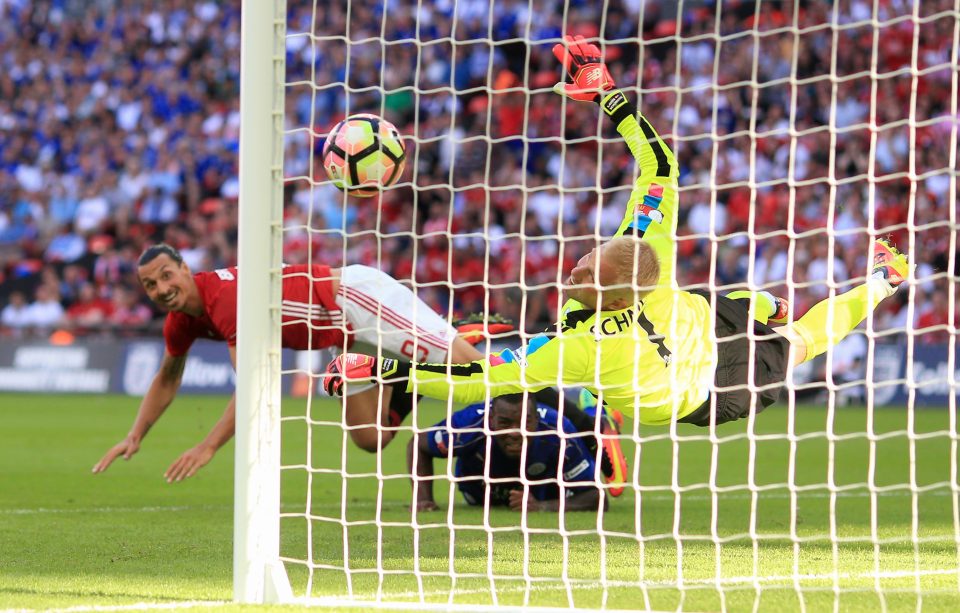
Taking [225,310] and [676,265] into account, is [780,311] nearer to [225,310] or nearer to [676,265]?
[676,265]

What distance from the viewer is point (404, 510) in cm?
856

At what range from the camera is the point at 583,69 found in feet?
20.5

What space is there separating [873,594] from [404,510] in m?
3.77

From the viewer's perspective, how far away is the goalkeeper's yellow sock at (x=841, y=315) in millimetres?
6168

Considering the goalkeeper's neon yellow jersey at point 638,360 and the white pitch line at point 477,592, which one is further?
the goalkeeper's neon yellow jersey at point 638,360

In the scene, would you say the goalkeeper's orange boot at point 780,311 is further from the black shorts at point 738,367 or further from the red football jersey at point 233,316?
the red football jersey at point 233,316

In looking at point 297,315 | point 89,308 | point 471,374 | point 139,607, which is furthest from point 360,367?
point 89,308

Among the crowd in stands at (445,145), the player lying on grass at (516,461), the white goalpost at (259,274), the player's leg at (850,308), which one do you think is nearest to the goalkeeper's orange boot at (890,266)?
the player's leg at (850,308)

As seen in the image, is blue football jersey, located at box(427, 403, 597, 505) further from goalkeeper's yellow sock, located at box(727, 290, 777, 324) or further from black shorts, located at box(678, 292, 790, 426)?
black shorts, located at box(678, 292, 790, 426)

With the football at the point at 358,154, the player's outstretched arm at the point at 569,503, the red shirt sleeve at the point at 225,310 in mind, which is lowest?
the player's outstretched arm at the point at 569,503

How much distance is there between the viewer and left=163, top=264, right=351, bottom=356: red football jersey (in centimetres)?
720

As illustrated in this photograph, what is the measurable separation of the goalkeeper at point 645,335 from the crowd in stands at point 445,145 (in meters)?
8.04

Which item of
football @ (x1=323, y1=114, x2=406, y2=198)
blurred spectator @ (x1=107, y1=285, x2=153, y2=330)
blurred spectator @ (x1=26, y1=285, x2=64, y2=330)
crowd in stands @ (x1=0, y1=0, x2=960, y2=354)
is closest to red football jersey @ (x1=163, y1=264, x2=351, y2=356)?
football @ (x1=323, y1=114, x2=406, y2=198)

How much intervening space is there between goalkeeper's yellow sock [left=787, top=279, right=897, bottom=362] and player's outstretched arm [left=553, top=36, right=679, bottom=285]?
33.5 inches
